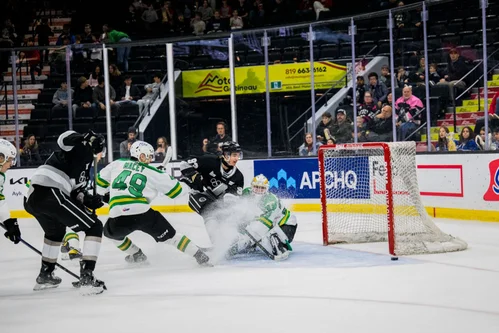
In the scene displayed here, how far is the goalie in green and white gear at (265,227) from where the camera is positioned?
6.40 meters

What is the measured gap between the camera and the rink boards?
8.61m

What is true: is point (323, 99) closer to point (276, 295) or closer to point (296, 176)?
point (296, 176)

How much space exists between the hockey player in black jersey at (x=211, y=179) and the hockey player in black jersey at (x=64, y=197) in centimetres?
130

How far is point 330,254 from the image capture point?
6660 millimetres

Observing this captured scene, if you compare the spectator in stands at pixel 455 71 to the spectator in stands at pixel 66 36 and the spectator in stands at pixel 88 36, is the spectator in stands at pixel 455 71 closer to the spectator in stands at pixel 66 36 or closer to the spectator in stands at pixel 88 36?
the spectator in stands at pixel 88 36

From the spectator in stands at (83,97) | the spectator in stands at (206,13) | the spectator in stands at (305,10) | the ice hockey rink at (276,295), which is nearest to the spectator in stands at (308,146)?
the spectator in stands at (83,97)

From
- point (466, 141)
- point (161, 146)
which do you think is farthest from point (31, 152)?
point (466, 141)

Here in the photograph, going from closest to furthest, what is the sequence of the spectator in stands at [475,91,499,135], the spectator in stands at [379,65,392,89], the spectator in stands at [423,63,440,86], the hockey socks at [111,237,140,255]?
1. the hockey socks at [111,237,140,255]
2. the spectator in stands at [475,91,499,135]
3. the spectator in stands at [423,63,440,86]
4. the spectator in stands at [379,65,392,89]

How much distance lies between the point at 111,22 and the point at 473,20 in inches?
341

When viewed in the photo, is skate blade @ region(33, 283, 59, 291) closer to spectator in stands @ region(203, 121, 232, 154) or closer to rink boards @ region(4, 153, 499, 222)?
rink boards @ region(4, 153, 499, 222)

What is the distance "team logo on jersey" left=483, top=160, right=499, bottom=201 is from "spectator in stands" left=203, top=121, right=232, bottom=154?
354cm

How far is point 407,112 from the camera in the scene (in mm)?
9430

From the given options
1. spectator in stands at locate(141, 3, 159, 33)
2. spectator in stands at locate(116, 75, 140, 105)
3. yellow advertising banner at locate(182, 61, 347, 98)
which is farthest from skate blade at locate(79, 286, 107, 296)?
spectator in stands at locate(141, 3, 159, 33)

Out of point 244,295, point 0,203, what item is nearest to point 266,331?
point 244,295
